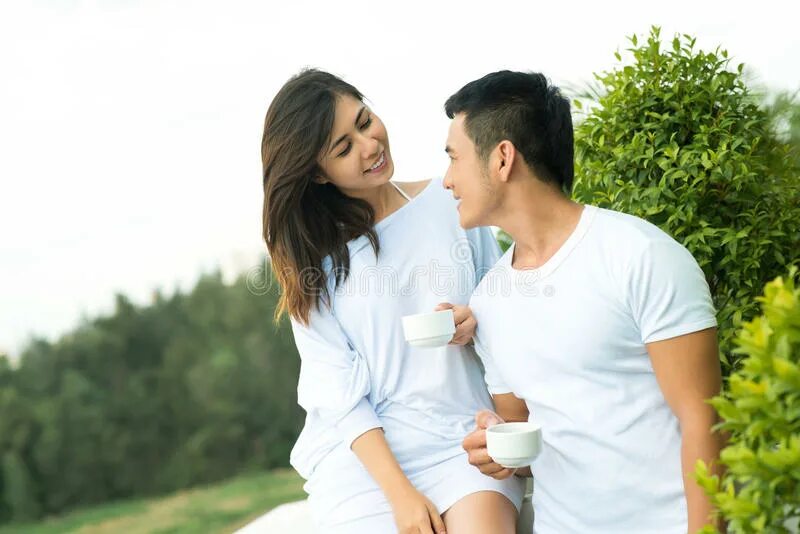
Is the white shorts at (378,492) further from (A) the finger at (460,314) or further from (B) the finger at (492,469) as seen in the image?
→ (A) the finger at (460,314)

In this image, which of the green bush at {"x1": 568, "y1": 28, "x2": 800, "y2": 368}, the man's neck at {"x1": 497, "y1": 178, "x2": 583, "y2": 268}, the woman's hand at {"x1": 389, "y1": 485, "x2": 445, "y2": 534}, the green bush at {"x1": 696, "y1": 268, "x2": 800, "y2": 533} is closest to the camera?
the green bush at {"x1": 696, "y1": 268, "x2": 800, "y2": 533}

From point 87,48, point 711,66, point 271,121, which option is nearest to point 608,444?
point 271,121

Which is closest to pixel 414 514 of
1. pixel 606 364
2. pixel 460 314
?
pixel 460 314

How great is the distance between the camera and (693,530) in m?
1.75

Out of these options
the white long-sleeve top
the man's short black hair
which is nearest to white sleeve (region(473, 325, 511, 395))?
the white long-sleeve top

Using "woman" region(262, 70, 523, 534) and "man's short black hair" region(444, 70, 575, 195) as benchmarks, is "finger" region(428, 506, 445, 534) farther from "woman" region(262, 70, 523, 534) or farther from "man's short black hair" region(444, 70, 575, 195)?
"man's short black hair" region(444, 70, 575, 195)

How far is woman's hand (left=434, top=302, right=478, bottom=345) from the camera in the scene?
86.6 inches

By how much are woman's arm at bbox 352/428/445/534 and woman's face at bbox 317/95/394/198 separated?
736mm

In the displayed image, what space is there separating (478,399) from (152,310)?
Result: 24.2ft

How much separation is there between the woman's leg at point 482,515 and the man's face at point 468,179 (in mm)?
716

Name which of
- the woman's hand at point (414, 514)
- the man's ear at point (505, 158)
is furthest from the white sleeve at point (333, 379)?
the man's ear at point (505, 158)

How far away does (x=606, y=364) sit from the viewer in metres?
1.90

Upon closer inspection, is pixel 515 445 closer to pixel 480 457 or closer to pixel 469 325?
pixel 480 457

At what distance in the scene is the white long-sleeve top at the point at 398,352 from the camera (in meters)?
2.36
